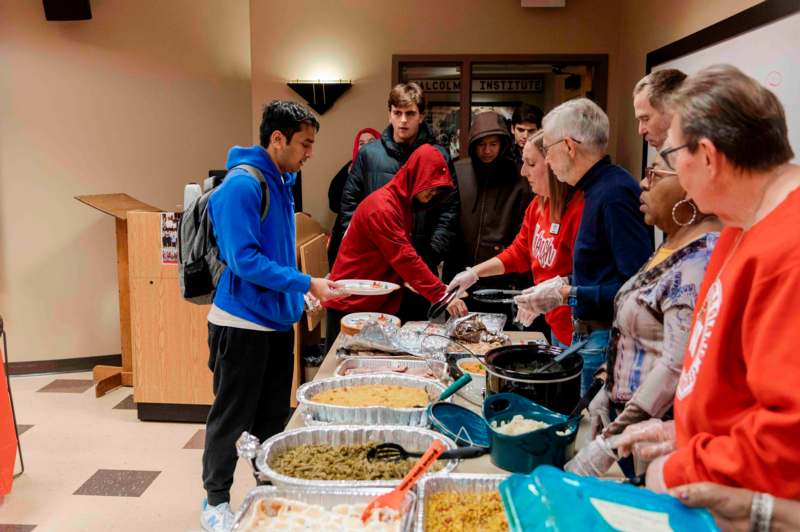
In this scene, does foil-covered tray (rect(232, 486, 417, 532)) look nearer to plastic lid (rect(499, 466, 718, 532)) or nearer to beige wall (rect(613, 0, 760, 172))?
plastic lid (rect(499, 466, 718, 532))

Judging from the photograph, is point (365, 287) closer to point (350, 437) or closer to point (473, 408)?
point (473, 408)

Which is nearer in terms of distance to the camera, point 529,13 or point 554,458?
point 554,458

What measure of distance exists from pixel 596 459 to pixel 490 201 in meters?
2.22

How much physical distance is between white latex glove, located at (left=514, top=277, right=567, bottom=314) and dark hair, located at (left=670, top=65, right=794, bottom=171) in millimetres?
1020

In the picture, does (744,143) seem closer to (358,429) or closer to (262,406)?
(358,429)

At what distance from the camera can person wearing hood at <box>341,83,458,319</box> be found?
10.6 ft

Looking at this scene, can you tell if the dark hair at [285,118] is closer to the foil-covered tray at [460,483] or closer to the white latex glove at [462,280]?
the white latex glove at [462,280]

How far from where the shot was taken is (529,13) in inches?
173

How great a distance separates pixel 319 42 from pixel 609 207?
3157 millimetres

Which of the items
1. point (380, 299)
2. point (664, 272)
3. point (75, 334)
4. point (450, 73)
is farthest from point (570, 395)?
point (450, 73)

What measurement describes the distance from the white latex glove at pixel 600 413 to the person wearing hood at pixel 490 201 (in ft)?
5.96

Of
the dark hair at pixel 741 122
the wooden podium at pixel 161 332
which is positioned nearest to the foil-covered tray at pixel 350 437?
the dark hair at pixel 741 122

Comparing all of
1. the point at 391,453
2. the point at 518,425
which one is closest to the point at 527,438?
the point at 518,425

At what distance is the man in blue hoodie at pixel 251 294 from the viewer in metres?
2.15
